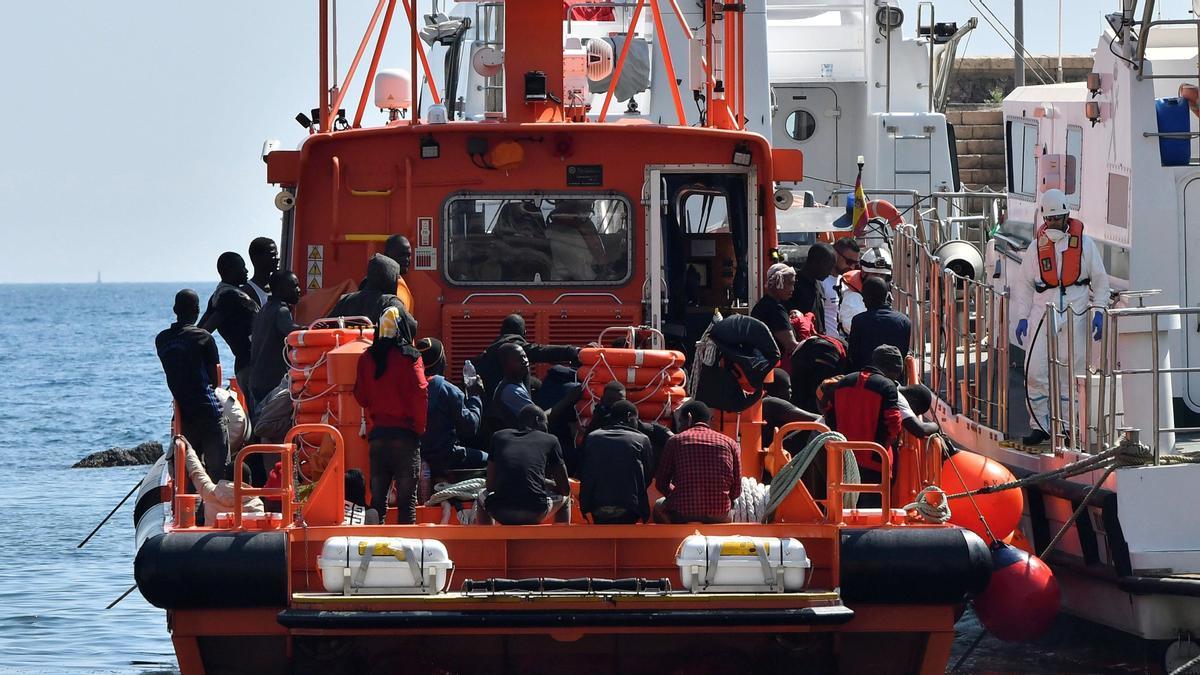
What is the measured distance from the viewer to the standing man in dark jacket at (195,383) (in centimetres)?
926

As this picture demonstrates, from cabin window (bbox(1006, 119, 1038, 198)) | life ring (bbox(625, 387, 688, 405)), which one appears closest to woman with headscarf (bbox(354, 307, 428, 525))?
life ring (bbox(625, 387, 688, 405))

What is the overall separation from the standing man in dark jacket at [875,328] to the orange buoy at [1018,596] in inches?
53.6

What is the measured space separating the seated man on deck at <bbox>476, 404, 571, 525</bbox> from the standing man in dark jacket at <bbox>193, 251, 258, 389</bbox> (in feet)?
9.79

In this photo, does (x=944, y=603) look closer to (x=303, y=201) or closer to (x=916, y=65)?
(x=303, y=201)

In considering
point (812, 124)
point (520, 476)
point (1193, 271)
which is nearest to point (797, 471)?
point (520, 476)

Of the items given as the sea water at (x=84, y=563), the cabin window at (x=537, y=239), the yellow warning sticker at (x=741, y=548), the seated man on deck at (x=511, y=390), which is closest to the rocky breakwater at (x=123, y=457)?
the sea water at (x=84, y=563)

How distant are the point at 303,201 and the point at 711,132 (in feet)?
8.02

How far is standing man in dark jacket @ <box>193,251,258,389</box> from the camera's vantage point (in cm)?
1039

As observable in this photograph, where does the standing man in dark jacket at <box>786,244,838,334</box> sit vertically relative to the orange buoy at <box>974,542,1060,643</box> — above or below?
above

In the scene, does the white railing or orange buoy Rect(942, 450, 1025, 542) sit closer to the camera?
orange buoy Rect(942, 450, 1025, 542)

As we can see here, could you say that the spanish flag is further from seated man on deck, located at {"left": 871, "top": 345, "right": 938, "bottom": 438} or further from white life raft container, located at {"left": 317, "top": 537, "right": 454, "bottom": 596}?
white life raft container, located at {"left": 317, "top": 537, "right": 454, "bottom": 596}

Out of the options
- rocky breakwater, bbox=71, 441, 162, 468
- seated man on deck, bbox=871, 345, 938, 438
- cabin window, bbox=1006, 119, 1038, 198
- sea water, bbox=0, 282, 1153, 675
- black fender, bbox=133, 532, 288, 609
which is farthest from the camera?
rocky breakwater, bbox=71, 441, 162, 468

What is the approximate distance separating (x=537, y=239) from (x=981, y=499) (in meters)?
3.06

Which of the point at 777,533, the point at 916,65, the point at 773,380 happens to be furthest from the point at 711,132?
the point at 916,65
